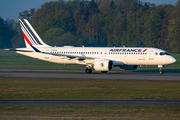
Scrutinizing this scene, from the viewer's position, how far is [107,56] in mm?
39844

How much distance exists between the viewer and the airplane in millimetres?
38156

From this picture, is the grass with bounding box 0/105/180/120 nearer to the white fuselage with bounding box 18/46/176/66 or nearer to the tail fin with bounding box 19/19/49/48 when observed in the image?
the white fuselage with bounding box 18/46/176/66

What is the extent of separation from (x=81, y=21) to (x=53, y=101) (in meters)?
148

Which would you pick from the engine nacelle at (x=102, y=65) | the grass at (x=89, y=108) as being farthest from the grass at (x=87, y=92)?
the engine nacelle at (x=102, y=65)

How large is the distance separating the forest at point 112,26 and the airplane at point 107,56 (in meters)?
84.2

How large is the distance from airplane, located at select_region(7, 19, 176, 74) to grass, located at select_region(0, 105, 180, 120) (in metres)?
21.2

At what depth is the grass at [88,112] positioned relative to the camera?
13750mm

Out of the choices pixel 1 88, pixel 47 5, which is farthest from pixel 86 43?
pixel 1 88

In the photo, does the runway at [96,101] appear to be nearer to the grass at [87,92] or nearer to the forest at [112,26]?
the grass at [87,92]

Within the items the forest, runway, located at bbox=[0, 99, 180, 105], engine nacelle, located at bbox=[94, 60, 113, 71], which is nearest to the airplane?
engine nacelle, located at bbox=[94, 60, 113, 71]

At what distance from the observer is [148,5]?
156 meters

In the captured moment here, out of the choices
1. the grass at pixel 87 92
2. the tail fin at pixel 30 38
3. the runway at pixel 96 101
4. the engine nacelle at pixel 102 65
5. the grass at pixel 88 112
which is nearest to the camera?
the grass at pixel 88 112

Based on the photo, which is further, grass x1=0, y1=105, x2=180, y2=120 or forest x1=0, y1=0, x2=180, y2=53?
forest x1=0, y1=0, x2=180, y2=53

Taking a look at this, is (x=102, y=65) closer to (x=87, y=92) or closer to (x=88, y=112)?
(x=87, y=92)
